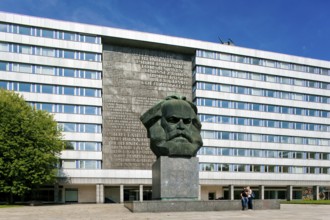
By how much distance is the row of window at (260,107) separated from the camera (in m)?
66.1

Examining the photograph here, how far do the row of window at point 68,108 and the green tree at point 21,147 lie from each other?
43.7 ft

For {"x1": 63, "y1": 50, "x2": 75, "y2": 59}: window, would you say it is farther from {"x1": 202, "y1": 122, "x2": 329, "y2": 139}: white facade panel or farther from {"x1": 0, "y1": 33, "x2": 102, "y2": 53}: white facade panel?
{"x1": 202, "y1": 122, "x2": 329, "y2": 139}: white facade panel

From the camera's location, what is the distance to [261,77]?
70438mm

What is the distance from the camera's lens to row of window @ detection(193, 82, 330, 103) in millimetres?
66688

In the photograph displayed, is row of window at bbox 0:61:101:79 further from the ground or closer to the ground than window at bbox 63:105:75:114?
further from the ground

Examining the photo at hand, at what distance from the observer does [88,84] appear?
59531 millimetres

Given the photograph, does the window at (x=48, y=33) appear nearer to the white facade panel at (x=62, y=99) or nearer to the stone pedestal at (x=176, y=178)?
the white facade panel at (x=62, y=99)

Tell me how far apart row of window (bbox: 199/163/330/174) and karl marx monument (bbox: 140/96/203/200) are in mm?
40209

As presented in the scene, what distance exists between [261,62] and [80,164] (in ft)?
128

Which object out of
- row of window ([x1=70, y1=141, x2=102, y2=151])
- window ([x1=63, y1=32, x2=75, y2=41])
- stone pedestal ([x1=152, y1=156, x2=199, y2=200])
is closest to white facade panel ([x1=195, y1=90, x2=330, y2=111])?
row of window ([x1=70, y1=141, x2=102, y2=151])

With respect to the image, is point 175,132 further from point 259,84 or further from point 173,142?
point 259,84

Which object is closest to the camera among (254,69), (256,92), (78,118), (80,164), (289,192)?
(80,164)

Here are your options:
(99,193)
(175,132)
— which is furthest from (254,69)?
(175,132)

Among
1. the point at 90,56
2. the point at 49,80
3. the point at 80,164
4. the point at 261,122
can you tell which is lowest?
the point at 80,164
